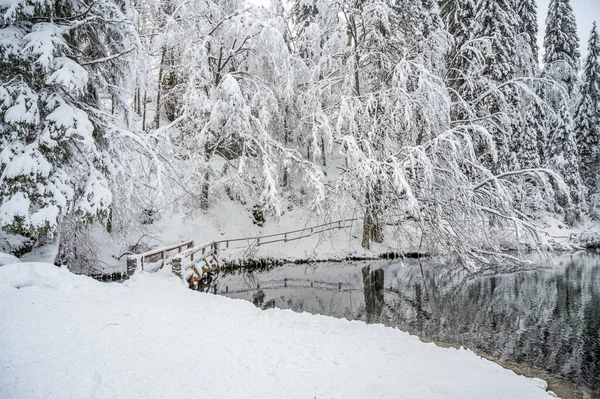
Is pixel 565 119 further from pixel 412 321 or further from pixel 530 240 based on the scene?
pixel 412 321

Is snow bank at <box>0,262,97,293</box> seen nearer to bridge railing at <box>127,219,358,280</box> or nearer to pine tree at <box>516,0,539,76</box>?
bridge railing at <box>127,219,358,280</box>

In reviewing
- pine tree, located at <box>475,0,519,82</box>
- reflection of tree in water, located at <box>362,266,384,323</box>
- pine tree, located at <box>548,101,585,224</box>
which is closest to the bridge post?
reflection of tree in water, located at <box>362,266,384,323</box>

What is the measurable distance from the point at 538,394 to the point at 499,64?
1857cm

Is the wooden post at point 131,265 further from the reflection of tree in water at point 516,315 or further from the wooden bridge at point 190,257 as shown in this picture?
the reflection of tree in water at point 516,315

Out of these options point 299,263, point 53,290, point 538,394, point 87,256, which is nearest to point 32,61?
point 53,290

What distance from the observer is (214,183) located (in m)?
18.2

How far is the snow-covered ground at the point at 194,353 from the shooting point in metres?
4.43

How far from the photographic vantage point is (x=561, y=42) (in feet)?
98.8

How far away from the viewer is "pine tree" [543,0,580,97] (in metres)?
29.7

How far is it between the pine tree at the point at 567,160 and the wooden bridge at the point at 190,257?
21.2m

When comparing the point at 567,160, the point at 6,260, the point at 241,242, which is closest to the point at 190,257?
the point at 241,242

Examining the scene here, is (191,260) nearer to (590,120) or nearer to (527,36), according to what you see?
(527,36)

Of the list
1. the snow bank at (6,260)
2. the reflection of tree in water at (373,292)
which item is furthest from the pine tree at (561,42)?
the snow bank at (6,260)

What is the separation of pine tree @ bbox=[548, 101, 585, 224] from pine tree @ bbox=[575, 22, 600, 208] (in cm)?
340
